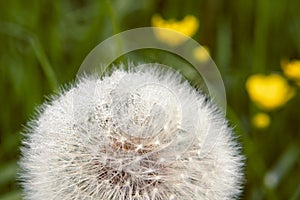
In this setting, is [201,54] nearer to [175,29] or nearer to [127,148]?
[175,29]

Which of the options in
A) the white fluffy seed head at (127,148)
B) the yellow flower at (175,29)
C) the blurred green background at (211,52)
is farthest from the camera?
the yellow flower at (175,29)

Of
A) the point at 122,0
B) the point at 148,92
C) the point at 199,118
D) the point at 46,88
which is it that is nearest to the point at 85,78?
the point at 148,92

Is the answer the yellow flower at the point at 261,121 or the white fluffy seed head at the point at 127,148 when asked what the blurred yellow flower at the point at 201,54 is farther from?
the white fluffy seed head at the point at 127,148

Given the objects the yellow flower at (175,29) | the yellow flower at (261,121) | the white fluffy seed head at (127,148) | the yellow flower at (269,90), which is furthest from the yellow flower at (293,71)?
the white fluffy seed head at (127,148)

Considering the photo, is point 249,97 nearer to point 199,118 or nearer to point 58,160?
point 199,118

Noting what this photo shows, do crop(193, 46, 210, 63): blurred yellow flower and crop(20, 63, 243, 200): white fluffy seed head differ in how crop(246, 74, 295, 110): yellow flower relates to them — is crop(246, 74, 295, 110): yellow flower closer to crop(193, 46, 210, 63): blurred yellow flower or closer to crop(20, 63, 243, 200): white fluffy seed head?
crop(193, 46, 210, 63): blurred yellow flower
